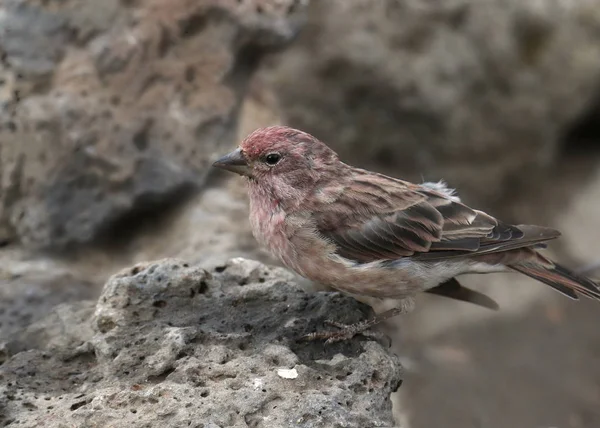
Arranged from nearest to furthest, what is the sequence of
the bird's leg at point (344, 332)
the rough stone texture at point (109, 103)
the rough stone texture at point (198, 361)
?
the rough stone texture at point (198, 361) < the bird's leg at point (344, 332) < the rough stone texture at point (109, 103)

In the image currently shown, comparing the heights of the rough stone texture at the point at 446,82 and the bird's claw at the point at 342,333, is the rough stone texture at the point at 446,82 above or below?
above

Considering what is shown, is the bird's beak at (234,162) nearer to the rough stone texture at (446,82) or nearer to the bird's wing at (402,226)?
the bird's wing at (402,226)

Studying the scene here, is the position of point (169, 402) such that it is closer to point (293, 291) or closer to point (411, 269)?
point (293, 291)

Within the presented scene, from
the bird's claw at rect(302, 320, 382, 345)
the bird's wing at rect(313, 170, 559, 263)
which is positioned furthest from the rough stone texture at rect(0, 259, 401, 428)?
the bird's wing at rect(313, 170, 559, 263)

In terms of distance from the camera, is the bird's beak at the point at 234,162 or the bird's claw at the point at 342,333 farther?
the bird's beak at the point at 234,162

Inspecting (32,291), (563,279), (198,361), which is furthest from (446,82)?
(198,361)

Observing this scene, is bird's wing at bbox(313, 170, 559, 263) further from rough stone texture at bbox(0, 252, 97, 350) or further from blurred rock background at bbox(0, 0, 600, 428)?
rough stone texture at bbox(0, 252, 97, 350)

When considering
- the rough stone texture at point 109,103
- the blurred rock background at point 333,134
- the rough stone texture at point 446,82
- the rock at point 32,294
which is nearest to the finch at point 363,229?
the blurred rock background at point 333,134
